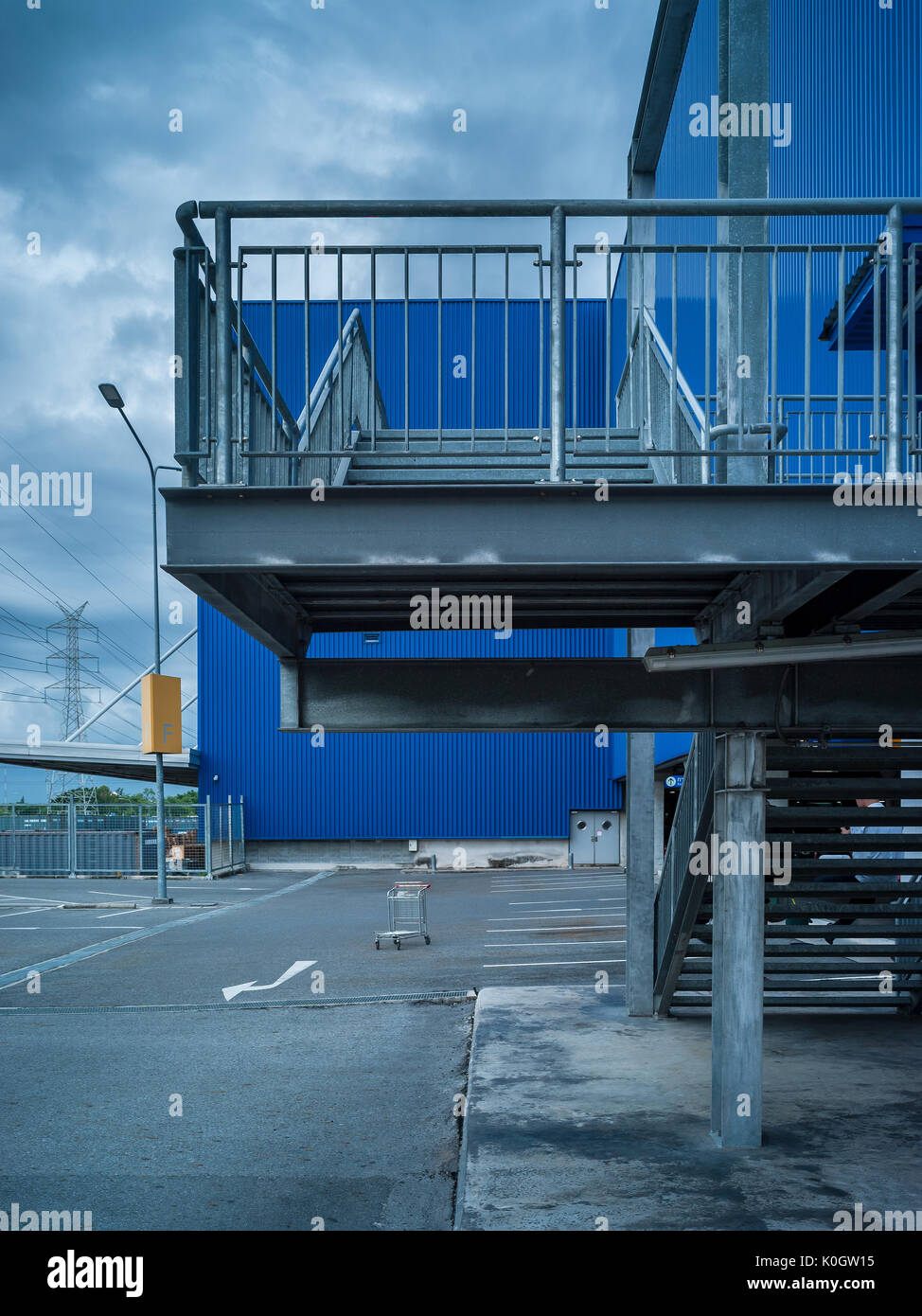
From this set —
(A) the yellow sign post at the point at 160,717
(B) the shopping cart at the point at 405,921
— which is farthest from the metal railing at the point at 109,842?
(B) the shopping cart at the point at 405,921

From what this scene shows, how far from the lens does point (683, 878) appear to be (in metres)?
8.08

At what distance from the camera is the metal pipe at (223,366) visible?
4.36 m

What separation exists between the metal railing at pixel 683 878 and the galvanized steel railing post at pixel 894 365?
327 cm

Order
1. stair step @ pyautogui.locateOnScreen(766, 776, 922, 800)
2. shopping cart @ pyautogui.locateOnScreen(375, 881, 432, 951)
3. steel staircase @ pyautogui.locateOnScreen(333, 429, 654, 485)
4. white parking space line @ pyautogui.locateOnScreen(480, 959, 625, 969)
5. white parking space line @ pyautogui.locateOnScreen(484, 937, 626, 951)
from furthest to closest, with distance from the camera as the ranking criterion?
shopping cart @ pyautogui.locateOnScreen(375, 881, 432, 951) < white parking space line @ pyautogui.locateOnScreen(484, 937, 626, 951) < white parking space line @ pyautogui.locateOnScreen(480, 959, 625, 969) < stair step @ pyautogui.locateOnScreen(766, 776, 922, 800) < steel staircase @ pyautogui.locateOnScreen(333, 429, 654, 485)

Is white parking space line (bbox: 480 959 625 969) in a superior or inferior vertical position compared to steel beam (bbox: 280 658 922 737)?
inferior

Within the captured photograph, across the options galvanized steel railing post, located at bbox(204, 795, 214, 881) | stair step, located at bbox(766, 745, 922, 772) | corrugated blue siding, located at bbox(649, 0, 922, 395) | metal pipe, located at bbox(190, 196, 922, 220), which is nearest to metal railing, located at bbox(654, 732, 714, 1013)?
stair step, located at bbox(766, 745, 922, 772)

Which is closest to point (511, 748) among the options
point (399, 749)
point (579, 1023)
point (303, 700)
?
point (399, 749)

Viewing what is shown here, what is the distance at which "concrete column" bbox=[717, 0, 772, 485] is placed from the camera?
526cm

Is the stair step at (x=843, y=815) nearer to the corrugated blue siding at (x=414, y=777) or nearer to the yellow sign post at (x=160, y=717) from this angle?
the yellow sign post at (x=160, y=717)

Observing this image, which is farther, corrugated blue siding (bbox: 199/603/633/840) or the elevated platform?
the elevated platform

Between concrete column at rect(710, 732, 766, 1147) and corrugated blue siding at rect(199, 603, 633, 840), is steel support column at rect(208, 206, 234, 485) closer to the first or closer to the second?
concrete column at rect(710, 732, 766, 1147)

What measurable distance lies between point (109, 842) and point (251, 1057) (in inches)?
936

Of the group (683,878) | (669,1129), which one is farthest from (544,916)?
(669,1129)
